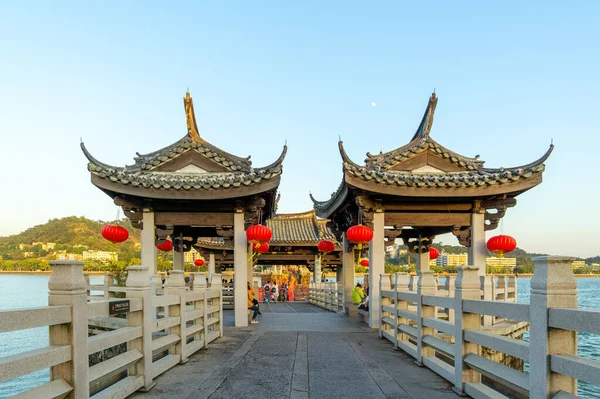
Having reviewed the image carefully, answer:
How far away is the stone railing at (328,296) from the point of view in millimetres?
16891

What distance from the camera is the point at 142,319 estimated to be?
4891mm

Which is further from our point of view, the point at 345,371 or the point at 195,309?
the point at 195,309

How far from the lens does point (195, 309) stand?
299 inches

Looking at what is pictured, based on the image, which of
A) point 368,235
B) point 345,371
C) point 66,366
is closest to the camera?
point 66,366

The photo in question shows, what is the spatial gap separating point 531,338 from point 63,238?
8395cm

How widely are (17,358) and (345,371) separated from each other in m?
4.06

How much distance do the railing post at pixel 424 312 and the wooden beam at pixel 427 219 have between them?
4796 mm

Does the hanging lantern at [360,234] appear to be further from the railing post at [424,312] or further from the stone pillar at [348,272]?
the stone pillar at [348,272]

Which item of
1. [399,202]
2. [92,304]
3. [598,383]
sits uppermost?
[399,202]

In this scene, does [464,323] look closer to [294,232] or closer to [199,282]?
[199,282]

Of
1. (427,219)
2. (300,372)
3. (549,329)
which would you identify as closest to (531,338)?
(549,329)

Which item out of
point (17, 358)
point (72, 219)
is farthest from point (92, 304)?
point (72, 219)

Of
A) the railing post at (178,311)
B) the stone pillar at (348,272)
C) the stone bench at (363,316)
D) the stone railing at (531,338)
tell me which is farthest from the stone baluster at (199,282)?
the stone pillar at (348,272)

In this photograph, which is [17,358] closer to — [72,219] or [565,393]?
[565,393]
